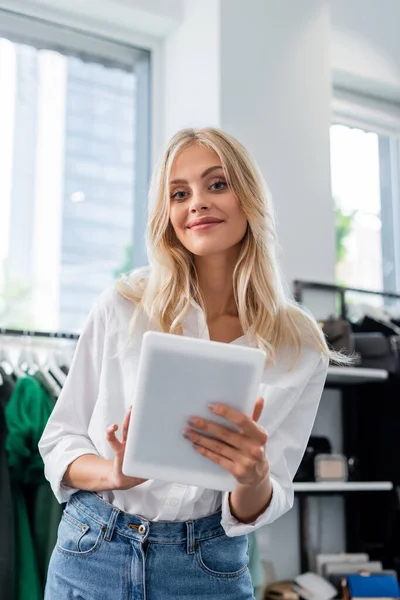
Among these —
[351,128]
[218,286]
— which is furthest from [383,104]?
[218,286]

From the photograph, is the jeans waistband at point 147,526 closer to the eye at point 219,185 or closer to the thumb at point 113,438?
the thumb at point 113,438

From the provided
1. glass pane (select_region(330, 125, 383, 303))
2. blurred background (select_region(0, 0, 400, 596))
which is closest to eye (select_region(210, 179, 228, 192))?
blurred background (select_region(0, 0, 400, 596))

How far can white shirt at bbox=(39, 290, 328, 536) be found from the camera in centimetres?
137

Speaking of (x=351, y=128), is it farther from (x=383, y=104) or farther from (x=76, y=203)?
(x=76, y=203)

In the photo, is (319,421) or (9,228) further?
(319,421)

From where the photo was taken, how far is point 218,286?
1623mm

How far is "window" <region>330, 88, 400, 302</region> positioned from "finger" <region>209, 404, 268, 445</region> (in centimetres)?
257

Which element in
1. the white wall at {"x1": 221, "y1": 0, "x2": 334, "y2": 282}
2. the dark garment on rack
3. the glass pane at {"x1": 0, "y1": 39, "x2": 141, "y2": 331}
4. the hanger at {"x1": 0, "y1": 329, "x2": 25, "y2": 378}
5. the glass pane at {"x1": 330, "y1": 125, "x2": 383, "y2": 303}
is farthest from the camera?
the glass pane at {"x1": 330, "y1": 125, "x2": 383, "y2": 303}

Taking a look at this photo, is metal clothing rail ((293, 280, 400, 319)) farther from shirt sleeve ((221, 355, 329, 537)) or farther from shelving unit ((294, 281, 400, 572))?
shirt sleeve ((221, 355, 329, 537))

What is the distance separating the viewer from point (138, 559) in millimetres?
1320

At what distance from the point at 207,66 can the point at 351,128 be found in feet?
3.79

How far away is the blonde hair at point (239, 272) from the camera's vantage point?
1537mm

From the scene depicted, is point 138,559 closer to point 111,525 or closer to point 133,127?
point 111,525

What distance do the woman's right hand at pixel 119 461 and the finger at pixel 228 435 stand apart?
3.8 inches
